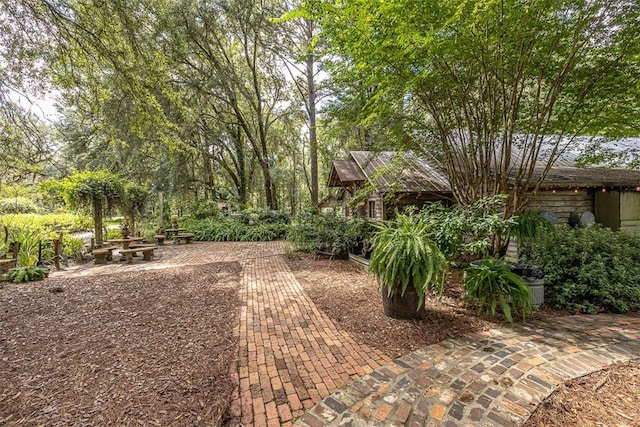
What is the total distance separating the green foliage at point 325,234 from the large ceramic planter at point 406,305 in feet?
12.4

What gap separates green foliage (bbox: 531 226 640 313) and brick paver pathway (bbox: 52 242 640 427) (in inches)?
12.2

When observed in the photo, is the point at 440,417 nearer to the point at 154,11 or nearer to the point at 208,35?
the point at 154,11

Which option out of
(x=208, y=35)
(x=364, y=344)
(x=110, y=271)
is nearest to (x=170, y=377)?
(x=364, y=344)

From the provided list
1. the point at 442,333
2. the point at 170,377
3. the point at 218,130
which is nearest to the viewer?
the point at 170,377

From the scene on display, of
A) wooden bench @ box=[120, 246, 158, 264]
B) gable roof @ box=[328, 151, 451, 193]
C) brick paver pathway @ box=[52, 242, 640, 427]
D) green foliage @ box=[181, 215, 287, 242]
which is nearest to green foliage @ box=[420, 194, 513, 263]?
brick paver pathway @ box=[52, 242, 640, 427]

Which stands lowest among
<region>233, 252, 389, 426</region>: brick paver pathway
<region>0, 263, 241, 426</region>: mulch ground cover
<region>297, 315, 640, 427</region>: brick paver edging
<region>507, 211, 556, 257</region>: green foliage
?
<region>297, 315, 640, 427</region>: brick paver edging

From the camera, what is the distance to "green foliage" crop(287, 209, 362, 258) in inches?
301

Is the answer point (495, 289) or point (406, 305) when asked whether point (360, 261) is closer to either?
point (406, 305)

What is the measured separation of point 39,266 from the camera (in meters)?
6.17

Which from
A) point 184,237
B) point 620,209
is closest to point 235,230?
point 184,237

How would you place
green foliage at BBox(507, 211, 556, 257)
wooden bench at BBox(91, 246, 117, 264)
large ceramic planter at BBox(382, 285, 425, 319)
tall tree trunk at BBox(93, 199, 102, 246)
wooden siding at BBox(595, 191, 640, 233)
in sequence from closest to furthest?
large ceramic planter at BBox(382, 285, 425, 319) < green foliage at BBox(507, 211, 556, 257) < wooden siding at BBox(595, 191, 640, 233) < wooden bench at BBox(91, 246, 117, 264) < tall tree trunk at BBox(93, 199, 102, 246)

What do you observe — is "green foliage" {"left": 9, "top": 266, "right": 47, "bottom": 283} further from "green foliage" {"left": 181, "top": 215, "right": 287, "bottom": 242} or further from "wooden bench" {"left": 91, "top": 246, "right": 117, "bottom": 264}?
"green foliage" {"left": 181, "top": 215, "right": 287, "bottom": 242}

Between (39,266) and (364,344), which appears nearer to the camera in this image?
(364,344)

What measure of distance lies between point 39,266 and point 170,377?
6236 millimetres
